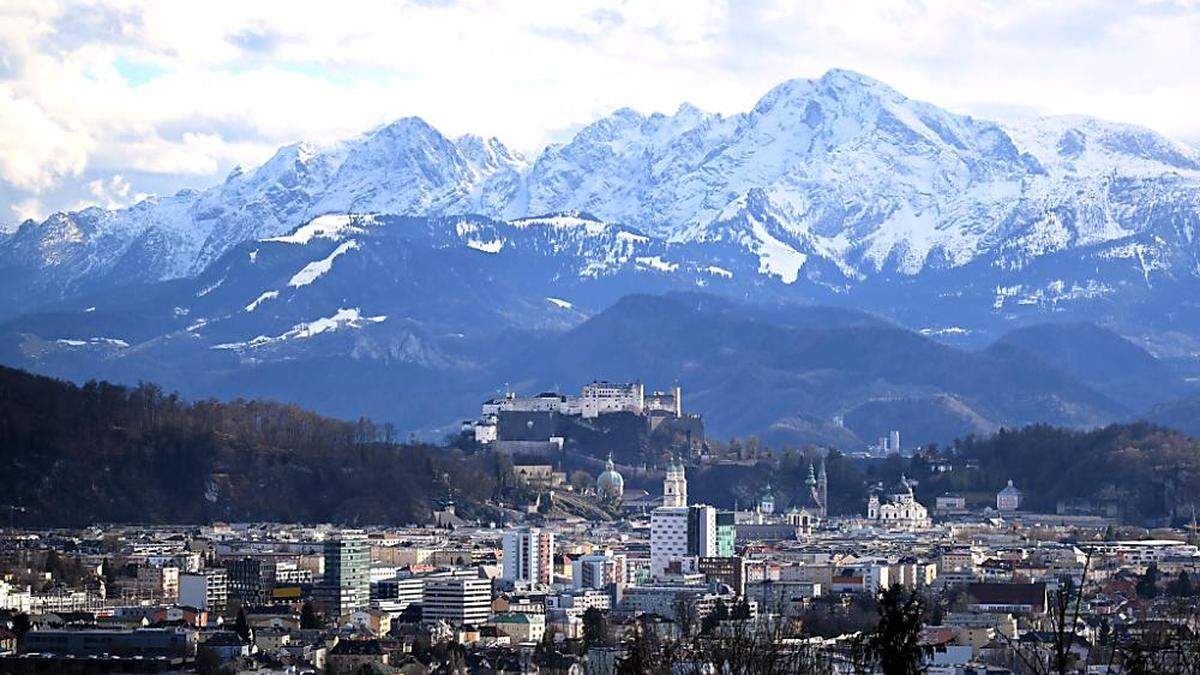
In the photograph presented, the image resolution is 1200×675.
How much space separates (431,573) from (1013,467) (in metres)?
56.0

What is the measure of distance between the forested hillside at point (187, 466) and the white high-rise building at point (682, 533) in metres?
17.4

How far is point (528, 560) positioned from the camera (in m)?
105

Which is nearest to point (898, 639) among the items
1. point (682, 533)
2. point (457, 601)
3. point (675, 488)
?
point (457, 601)

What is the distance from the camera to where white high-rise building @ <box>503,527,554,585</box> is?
10419 cm

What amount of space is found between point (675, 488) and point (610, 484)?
1043 centimetres

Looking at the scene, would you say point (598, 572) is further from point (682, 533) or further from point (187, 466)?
point (187, 466)

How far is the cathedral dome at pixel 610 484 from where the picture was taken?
477ft

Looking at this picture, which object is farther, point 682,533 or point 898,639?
point 682,533

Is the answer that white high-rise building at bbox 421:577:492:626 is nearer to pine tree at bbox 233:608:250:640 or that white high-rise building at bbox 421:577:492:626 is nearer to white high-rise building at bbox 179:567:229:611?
white high-rise building at bbox 179:567:229:611

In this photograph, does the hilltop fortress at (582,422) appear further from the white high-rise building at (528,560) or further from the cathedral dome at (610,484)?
the white high-rise building at (528,560)

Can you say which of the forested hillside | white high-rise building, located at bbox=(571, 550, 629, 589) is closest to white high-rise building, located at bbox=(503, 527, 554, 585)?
white high-rise building, located at bbox=(571, 550, 629, 589)

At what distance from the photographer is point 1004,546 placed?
118 metres

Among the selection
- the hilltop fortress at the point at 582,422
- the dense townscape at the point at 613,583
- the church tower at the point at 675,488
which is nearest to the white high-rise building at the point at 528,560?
the dense townscape at the point at 613,583

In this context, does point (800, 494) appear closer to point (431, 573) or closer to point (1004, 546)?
point (1004, 546)
